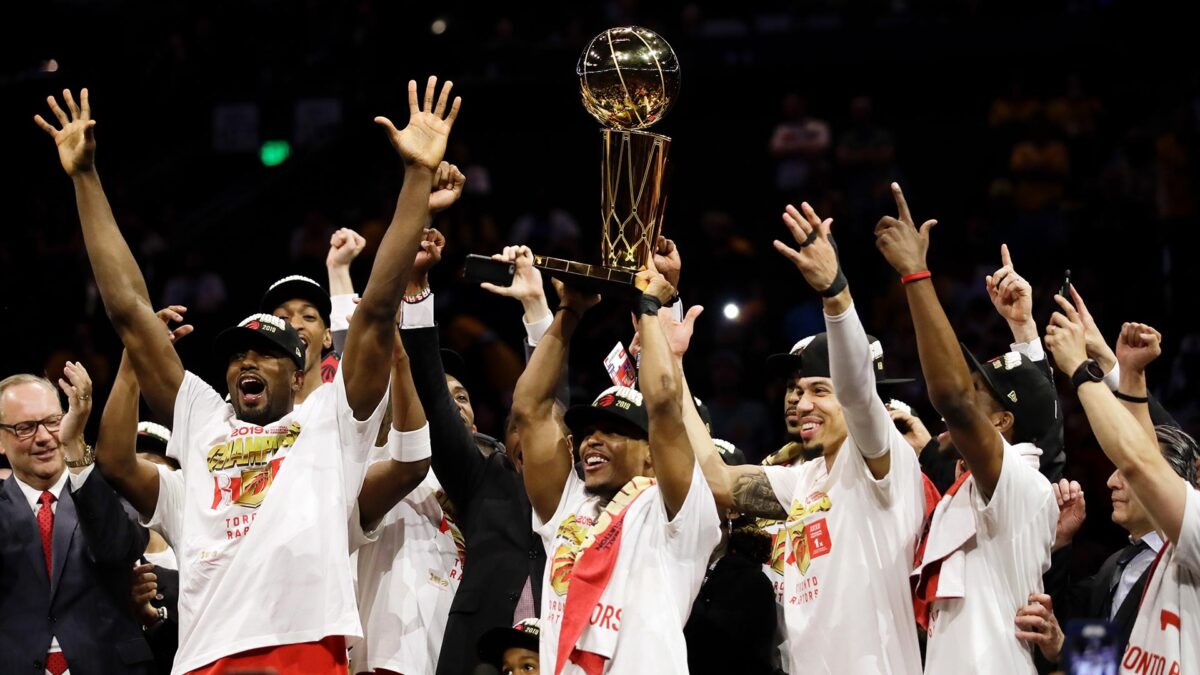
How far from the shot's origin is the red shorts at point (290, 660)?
482cm

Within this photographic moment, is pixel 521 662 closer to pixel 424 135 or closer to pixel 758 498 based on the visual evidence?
pixel 758 498

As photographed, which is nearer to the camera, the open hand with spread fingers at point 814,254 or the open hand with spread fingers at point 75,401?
the open hand with spread fingers at point 814,254

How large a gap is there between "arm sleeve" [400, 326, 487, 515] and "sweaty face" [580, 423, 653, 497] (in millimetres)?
666

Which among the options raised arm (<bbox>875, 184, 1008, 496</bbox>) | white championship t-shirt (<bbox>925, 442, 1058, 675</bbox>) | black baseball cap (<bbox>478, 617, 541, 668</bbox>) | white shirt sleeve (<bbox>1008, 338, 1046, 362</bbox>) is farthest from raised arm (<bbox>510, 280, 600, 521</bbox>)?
white shirt sleeve (<bbox>1008, 338, 1046, 362</bbox>)

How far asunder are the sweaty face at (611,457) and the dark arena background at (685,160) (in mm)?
4056

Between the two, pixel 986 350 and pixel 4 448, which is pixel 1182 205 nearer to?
pixel 986 350

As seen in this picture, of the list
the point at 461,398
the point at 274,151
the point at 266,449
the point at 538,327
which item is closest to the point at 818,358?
the point at 538,327

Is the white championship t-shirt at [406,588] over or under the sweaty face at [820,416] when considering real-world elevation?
under

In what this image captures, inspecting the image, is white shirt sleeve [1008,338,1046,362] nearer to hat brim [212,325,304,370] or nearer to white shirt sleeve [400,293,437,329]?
white shirt sleeve [400,293,437,329]

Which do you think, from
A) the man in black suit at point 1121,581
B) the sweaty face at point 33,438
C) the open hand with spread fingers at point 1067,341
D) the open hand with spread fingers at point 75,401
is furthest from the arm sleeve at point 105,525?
the open hand with spread fingers at point 1067,341

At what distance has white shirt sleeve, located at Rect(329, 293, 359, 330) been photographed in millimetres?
5680

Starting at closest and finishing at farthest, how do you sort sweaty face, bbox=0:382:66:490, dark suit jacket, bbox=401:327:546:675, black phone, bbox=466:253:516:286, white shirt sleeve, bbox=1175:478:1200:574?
white shirt sleeve, bbox=1175:478:1200:574 < black phone, bbox=466:253:516:286 < dark suit jacket, bbox=401:327:546:675 < sweaty face, bbox=0:382:66:490

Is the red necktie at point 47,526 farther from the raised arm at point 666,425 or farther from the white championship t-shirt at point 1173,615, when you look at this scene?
the white championship t-shirt at point 1173,615

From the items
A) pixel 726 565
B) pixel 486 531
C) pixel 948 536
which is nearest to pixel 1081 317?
pixel 948 536
